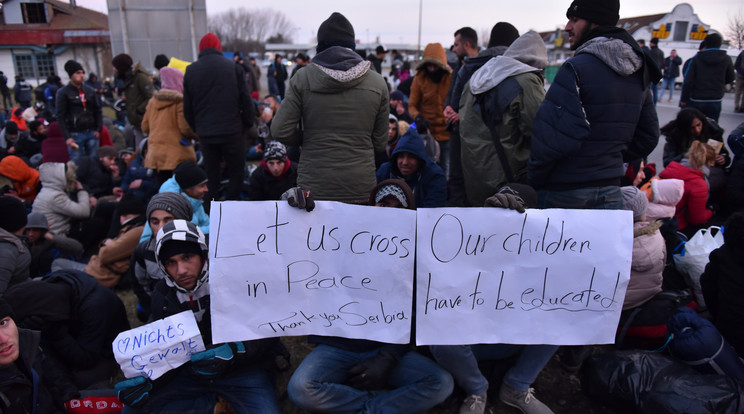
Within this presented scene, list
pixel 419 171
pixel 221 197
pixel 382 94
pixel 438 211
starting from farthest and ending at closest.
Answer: pixel 221 197, pixel 419 171, pixel 382 94, pixel 438 211

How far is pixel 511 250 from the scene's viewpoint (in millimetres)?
2094

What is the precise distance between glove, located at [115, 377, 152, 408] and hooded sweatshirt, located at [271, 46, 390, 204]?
4.74 ft

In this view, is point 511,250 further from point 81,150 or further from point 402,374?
point 81,150

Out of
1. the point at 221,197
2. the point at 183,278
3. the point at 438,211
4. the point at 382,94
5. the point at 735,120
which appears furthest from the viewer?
the point at 735,120

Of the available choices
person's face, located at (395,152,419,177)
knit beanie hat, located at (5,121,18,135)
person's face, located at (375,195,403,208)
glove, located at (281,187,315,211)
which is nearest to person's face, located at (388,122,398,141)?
person's face, located at (395,152,419,177)

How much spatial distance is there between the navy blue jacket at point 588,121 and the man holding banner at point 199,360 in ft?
5.88

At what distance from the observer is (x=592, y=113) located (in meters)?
2.36

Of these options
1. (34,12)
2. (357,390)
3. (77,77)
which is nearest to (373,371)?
(357,390)

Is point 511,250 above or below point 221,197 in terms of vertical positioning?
above

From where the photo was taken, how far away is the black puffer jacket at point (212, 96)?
4293 mm

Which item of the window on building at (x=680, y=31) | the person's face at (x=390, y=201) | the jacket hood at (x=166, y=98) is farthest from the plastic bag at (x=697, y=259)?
the window on building at (x=680, y=31)

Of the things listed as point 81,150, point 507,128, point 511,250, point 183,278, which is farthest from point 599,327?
point 81,150

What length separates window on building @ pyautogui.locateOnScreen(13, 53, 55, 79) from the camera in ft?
107

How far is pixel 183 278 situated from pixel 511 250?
162 cm
